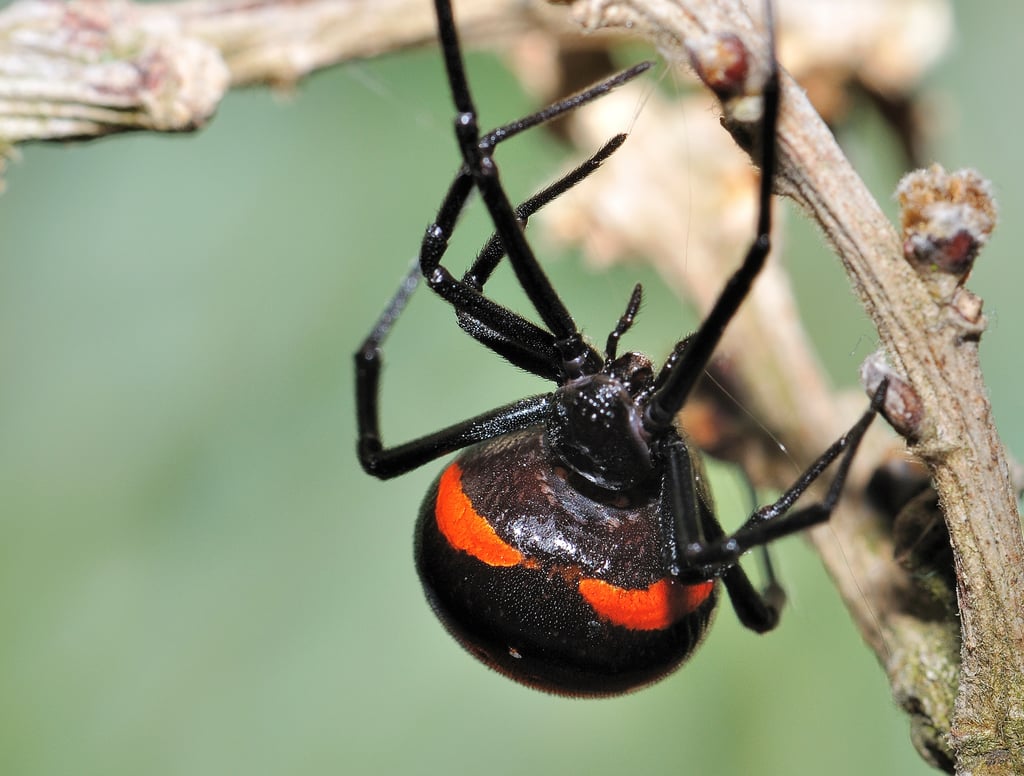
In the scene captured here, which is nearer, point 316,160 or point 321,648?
point 321,648

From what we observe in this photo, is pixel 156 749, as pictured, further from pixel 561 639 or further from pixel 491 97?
pixel 491 97

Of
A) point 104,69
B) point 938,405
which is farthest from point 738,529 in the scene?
point 104,69

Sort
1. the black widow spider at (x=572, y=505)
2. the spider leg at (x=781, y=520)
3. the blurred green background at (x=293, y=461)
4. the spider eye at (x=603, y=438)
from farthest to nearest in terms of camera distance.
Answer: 1. the blurred green background at (x=293, y=461)
2. the spider eye at (x=603, y=438)
3. the black widow spider at (x=572, y=505)
4. the spider leg at (x=781, y=520)

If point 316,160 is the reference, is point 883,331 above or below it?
above

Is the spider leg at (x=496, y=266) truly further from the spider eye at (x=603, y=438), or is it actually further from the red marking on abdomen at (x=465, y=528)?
the red marking on abdomen at (x=465, y=528)

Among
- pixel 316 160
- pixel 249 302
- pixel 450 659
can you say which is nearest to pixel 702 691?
pixel 450 659

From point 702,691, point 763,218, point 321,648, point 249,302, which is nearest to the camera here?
point 763,218

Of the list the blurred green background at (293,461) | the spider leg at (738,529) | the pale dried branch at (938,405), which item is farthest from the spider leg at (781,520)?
the blurred green background at (293,461)

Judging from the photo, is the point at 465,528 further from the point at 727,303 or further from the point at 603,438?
the point at 727,303
